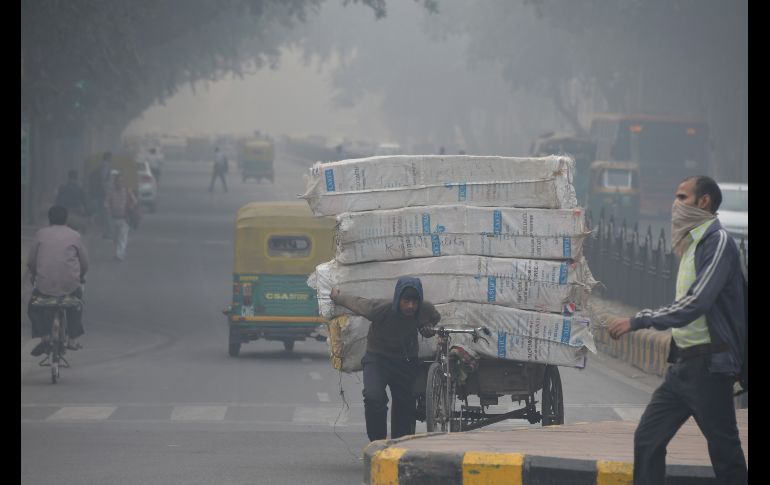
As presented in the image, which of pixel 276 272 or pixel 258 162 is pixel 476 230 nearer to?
pixel 276 272

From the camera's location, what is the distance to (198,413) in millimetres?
15664

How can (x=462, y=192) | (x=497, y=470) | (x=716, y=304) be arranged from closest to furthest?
(x=716, y=304)
(x=497, y=470)
(x=462, y=192)

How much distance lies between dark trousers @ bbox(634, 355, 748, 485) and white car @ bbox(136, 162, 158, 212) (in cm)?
4341

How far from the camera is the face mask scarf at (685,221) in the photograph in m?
7.62

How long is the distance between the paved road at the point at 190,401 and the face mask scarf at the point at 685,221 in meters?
3.96

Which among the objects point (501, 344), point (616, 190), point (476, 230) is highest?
point (616, 190)

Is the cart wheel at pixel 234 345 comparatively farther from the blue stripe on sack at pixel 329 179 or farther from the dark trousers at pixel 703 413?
the dark trousers at pixel 703 413

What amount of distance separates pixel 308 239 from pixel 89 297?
799cm

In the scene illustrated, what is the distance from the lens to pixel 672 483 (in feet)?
27.7

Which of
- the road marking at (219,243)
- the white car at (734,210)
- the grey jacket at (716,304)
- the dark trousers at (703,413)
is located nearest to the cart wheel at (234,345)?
the dark trousers at (703,413)

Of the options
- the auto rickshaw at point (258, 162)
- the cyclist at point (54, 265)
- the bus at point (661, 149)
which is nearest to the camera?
the cyclist at point (54, 265)

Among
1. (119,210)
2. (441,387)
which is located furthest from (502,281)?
(119,210)

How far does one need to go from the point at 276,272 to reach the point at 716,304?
1383 centimetres

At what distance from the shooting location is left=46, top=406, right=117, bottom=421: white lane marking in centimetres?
1525
